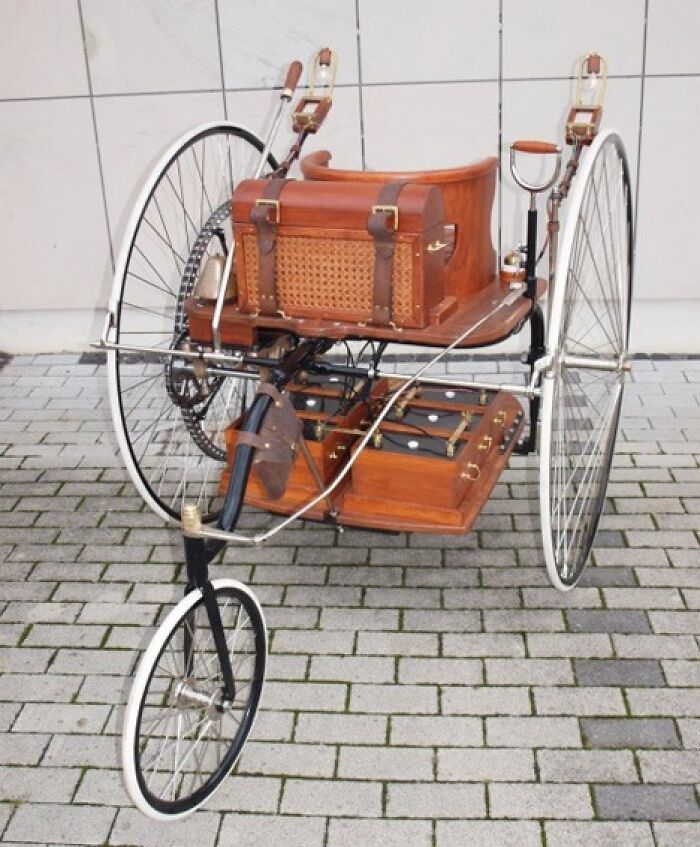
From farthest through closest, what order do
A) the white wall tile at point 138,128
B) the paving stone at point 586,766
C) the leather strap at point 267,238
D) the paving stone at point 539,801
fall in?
the white wall tile at point 138,128 < the leather strap at point 267,238 < the paving stone at point 586,766 < the paving stone at point 539,801

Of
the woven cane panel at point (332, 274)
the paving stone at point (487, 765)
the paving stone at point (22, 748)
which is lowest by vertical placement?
the paving stone at point (487, 765)

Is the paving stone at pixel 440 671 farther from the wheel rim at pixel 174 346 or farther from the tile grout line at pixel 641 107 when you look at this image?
the tile grout line at pixel 641 107

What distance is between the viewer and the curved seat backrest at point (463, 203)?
366 centimetres

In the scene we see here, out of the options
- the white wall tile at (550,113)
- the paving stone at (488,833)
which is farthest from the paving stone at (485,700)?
the white wall tile at (550,113)

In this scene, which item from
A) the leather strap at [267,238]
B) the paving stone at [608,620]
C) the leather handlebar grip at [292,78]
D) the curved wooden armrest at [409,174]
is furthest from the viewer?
the leather handlebar grip at [292,78]

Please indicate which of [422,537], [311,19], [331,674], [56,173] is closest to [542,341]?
[422,537]

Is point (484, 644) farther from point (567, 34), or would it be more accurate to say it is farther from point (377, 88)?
point (567, 34)

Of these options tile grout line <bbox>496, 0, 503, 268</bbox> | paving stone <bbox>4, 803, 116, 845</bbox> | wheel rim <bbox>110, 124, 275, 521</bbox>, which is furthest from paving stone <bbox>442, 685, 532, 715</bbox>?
tile grout line <bbox>496, 0, 503, 268</bbox>

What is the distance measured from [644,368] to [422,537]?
6.69 ft

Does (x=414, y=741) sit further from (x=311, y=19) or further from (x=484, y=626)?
(x=311, y=19)

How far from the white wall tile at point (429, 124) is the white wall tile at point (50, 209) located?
1.44 metres

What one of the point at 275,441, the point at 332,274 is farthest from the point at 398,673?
the point at 332,274

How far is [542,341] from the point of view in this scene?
4.27 metres

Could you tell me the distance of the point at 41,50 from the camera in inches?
225
